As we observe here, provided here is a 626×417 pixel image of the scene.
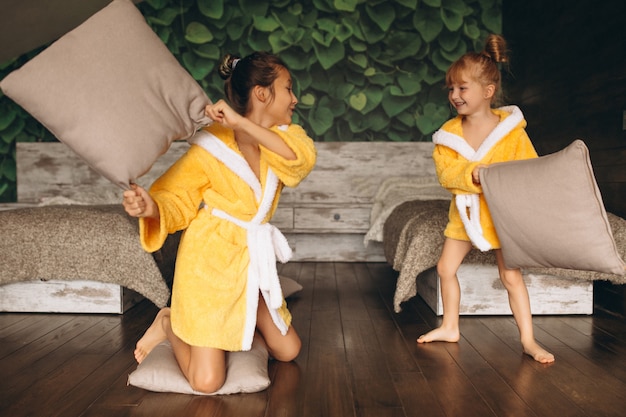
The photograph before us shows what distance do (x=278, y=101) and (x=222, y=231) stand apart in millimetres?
409

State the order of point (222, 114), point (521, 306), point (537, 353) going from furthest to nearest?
point (521, 306) < point (537, 353) < point (222, 114)

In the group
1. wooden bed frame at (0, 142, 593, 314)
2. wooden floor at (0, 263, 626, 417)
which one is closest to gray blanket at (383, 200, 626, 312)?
wooden floor at (0, 263, 626, 417)

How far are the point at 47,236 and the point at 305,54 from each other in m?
2.49

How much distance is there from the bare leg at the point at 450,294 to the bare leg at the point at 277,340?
475 millimetres

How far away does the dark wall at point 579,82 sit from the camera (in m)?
2.43

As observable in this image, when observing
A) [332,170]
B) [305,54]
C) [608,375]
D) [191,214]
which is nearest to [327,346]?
[191,214]

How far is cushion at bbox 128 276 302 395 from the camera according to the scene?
4.85 feet

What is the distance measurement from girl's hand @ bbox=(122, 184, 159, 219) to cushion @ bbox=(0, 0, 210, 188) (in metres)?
0.03

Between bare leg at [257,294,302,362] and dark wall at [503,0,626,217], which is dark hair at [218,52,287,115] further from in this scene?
dark wall at [503,0,626,217]

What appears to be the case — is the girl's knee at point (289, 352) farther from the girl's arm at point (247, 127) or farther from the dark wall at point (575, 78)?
the dark wall at point (575, 78)

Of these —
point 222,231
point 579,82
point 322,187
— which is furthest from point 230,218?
point 322,187

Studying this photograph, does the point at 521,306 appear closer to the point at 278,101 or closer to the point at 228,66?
the point at 278,101

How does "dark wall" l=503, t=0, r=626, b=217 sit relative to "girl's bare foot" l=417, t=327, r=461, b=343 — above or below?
above

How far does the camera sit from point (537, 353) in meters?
1.73
